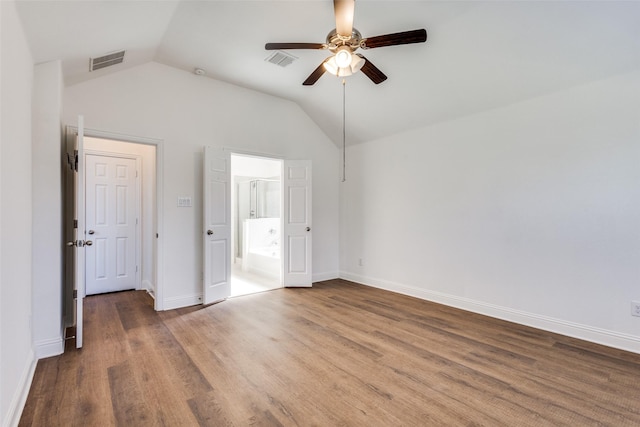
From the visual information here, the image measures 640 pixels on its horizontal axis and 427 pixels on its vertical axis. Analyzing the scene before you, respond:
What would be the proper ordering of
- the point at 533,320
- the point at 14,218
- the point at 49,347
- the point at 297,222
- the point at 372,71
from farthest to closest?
the point at 297,222 → the point at 533,320 → the point at 372,71 → the point at 49,347 → the point at 14,218

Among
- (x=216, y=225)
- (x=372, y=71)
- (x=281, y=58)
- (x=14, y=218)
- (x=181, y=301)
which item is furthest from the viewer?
(x=216, y=225)

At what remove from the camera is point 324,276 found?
17.8 ft

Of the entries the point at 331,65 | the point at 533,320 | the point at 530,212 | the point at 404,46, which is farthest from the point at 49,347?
the point at 530,212

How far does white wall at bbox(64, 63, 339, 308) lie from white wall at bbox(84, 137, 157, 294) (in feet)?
3.10

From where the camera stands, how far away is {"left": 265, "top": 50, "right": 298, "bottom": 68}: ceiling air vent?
347 centimetres

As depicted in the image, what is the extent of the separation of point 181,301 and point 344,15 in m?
3.66

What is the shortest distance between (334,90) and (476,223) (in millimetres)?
2632

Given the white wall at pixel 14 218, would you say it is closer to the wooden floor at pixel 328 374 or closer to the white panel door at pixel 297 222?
the wooden floor at pixel 328 374

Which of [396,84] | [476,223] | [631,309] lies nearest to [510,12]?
[396,84]

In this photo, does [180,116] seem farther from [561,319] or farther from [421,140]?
[561,319]

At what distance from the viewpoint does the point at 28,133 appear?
7.25 feet

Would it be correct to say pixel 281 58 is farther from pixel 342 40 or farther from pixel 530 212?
pixel 530 212

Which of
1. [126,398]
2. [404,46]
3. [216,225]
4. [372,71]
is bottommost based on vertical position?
[126,398]

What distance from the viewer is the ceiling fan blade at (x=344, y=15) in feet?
6.61
